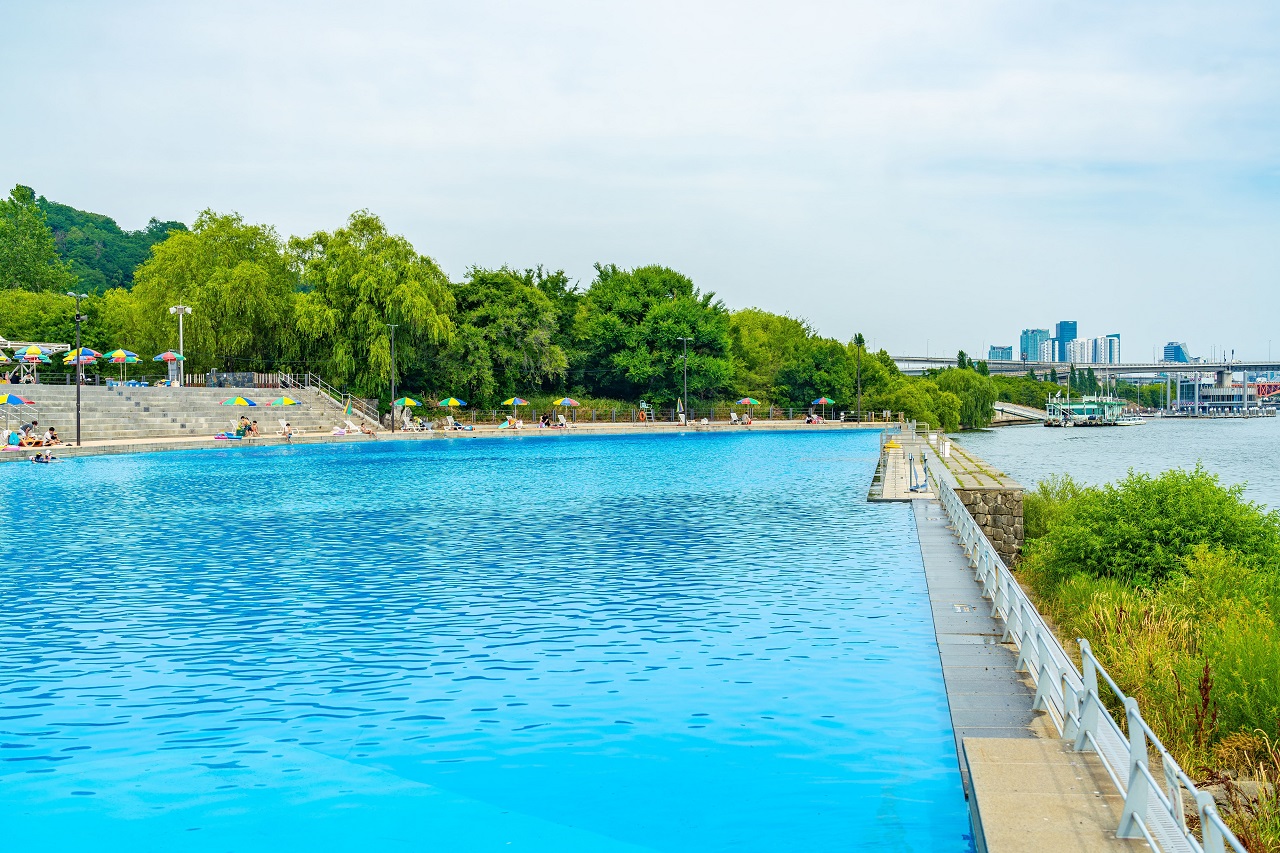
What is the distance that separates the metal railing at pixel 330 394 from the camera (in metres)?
71.3

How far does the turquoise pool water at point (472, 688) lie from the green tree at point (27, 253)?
100293 millimetres

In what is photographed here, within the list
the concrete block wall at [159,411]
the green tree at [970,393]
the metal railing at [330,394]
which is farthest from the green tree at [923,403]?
the concrete block wall at [159,411]

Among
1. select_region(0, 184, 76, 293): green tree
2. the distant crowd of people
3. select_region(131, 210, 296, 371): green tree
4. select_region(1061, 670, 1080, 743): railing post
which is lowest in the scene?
select_region(1061, 670, 1080, 743): railing post

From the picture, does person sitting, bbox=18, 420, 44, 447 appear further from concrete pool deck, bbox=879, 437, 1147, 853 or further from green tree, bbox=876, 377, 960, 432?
green tree, bbox=876, 377, 960, 432

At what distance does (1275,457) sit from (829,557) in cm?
5969

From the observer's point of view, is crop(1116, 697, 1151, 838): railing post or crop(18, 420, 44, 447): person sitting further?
crop(18, 420, 44, 447): person sitting

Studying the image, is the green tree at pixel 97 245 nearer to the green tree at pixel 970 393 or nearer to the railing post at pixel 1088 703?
the green tree at pixel 970 393

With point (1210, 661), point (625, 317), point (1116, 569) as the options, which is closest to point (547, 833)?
point (1210, 661)

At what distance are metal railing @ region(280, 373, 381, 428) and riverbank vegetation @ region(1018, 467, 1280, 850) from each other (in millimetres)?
59252

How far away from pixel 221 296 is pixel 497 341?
65.8ft

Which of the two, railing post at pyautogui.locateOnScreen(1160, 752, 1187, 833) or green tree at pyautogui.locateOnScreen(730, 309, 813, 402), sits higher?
green tree at pyautogui.locateOnScreen(730, 309, 813, 402)

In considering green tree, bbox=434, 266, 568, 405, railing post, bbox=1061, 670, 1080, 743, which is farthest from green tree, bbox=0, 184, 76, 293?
railing post, bbox=1061, 670, 1080, 743

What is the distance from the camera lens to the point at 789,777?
8125 mm

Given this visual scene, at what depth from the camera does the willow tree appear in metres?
71.8
